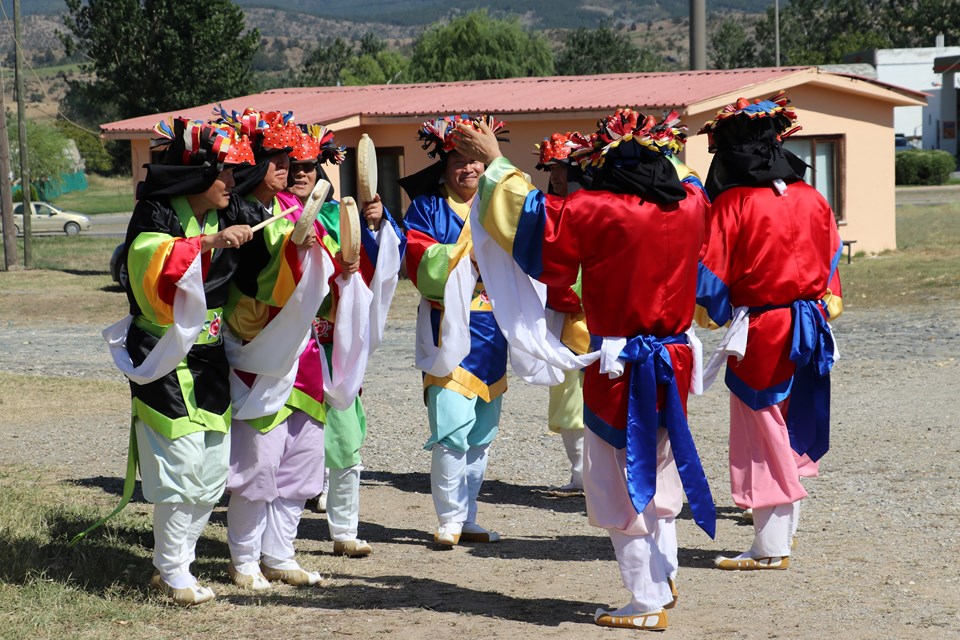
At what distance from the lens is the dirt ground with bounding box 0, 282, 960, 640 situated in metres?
4.93

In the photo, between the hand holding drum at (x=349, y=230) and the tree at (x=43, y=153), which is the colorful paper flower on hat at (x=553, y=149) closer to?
the hand holding drum at (x=349, y=230)

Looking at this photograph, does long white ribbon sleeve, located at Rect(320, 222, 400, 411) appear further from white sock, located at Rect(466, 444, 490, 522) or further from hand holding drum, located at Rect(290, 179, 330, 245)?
white sock, located at Rect(466, 444, 490, 522)

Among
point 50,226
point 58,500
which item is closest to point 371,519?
point 58,500

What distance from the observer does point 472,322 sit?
619cm

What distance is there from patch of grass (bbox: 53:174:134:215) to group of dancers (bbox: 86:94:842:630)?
40.5 m

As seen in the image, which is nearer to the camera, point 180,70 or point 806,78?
point 806,78

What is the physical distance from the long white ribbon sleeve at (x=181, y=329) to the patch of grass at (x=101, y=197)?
41265 millimetres

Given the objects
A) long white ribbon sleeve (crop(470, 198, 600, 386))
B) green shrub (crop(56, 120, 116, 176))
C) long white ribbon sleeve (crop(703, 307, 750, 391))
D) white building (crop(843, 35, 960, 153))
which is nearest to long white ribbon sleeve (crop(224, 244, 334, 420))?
long white ribbon sleeve (crop(470, 198, 600, 386))

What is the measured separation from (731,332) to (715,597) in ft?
3.81

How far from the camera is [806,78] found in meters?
18.8

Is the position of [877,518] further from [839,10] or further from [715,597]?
[839,10]

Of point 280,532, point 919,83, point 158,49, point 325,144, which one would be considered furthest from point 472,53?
point 280,532

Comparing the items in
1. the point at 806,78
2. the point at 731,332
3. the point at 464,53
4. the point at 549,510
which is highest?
the point at 464,53

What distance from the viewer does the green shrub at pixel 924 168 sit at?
137 ft
